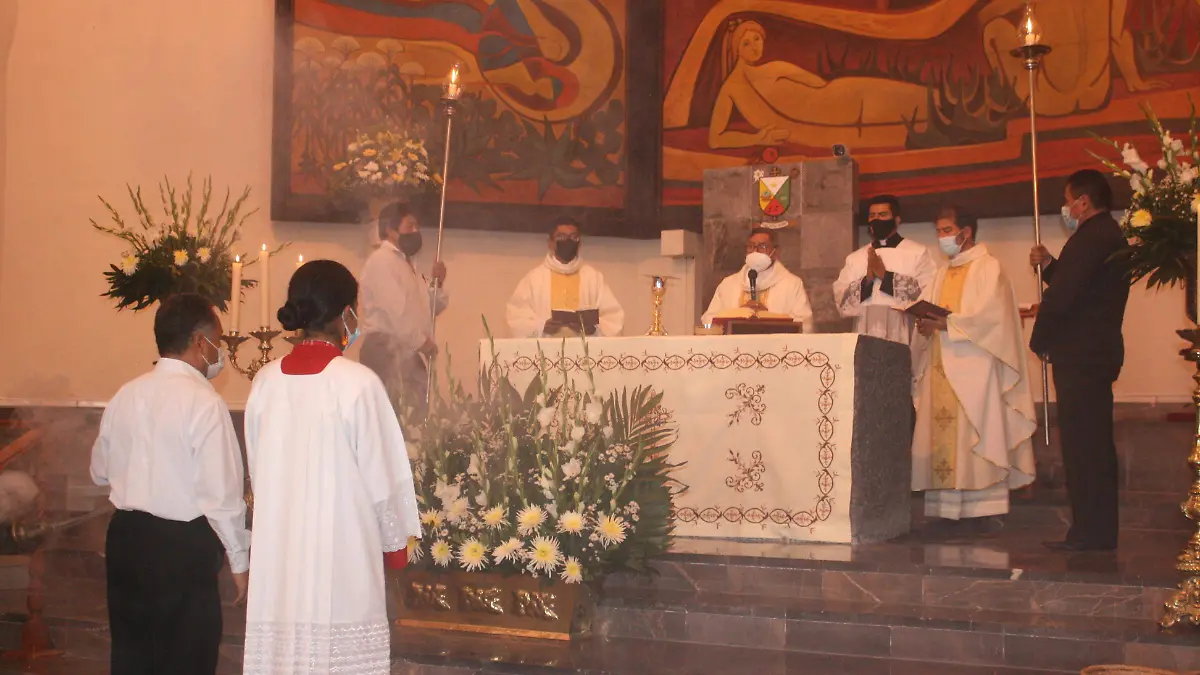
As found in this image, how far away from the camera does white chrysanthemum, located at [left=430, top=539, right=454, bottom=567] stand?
526 cm

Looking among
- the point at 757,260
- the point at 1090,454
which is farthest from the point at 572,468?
the point at 757,260

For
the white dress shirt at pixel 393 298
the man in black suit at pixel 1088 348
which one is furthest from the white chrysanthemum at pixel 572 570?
the white dress shirt at pixel 393 298

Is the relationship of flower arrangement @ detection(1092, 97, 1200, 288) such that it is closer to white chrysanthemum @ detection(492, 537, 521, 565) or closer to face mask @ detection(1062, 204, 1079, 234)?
face mask @ detection(1062, 204, 1079, 234)

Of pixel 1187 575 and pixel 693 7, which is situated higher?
pixel 693 7

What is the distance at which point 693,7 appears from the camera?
10.2m

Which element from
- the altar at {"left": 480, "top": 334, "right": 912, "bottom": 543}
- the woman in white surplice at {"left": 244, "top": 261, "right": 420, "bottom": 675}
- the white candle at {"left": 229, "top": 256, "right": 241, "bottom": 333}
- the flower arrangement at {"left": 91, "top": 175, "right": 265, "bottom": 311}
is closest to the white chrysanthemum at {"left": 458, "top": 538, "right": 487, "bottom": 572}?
the altar at {"left": 480, "top": 334, "right": 912, "bottom": 543}

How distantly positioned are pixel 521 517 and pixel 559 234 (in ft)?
12.1

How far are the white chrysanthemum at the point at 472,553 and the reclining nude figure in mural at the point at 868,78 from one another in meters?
5.65

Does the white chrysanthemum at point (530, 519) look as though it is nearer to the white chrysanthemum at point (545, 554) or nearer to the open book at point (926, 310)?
the white chrysanthemum at point (545, 554)

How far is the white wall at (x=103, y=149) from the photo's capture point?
9680 mm

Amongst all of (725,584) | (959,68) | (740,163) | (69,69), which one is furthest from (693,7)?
(725,584)

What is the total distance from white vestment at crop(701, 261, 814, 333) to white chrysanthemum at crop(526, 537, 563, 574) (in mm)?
3430

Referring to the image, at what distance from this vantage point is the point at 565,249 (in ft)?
27.8

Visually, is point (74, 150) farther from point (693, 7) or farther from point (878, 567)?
point (878, 567)
